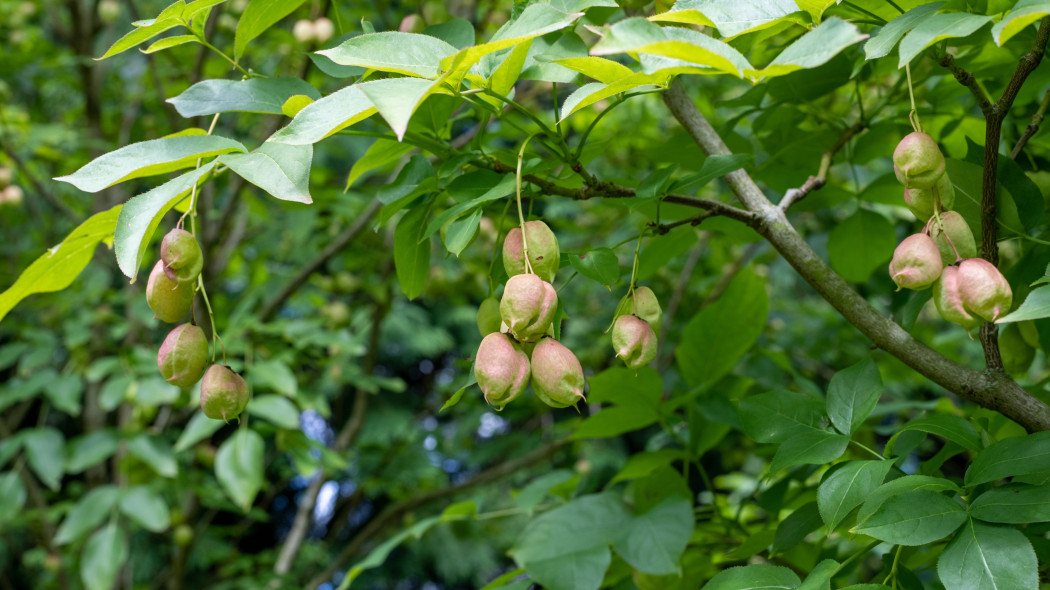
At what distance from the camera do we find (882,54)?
1.26ft

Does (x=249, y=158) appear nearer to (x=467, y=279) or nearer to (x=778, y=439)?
(x=778, y=439)

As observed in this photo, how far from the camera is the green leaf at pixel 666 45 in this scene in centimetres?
31

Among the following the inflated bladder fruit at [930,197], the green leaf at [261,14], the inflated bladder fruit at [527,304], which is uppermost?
the green leaf at [261,14]

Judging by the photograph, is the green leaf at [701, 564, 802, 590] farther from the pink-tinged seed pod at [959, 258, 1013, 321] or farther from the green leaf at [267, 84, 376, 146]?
the green leaf at [267, 84, 376, 146]

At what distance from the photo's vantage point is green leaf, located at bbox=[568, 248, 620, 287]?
48cm

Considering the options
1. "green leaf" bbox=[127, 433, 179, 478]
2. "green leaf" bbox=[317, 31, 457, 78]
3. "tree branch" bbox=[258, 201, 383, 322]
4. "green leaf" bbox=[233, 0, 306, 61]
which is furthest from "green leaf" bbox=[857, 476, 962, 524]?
"green leaf" bbox=[127, 433, 179, 478]

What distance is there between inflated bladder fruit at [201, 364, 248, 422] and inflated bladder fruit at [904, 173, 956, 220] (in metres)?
0.42

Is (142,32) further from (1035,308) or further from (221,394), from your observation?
(1035,308)

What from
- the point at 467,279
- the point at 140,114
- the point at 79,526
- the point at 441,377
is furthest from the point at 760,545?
the point at 441,377

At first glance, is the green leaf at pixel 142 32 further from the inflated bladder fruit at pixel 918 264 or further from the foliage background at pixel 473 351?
the inflated bladder fruit at pixel 918 264

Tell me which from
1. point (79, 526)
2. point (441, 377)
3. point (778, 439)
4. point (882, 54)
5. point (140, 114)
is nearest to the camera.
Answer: point (882, 54)

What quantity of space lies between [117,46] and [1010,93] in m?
0.51

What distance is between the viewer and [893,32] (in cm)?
39

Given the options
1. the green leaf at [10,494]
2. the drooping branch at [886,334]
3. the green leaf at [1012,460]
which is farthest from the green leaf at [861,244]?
the green leaf at [10,494]
